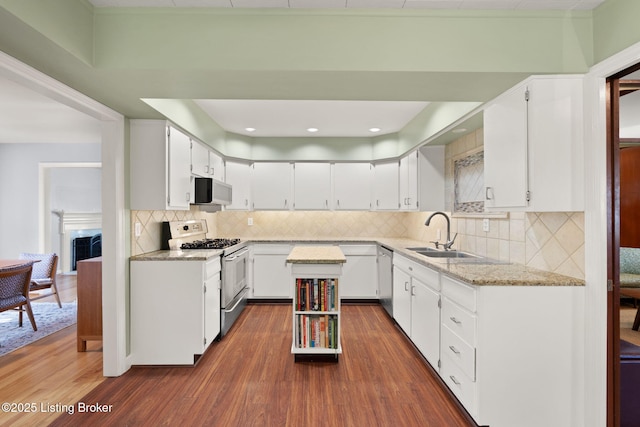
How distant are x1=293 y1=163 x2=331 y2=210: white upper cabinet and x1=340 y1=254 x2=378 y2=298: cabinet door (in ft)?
3.07

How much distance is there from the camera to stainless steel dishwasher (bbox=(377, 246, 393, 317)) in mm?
3895

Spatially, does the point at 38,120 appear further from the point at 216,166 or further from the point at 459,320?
the point at 459,320

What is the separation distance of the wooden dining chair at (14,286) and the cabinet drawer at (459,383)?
397 cm

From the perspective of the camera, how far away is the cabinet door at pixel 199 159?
3.48m

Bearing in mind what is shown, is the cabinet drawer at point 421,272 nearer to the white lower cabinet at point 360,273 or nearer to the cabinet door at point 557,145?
the cabinet door at point 557,145

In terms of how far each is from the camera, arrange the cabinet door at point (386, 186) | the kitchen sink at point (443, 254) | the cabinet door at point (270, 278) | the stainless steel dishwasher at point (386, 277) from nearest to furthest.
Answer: the kitchen sink at point (443, 254) → the stainless steel dishwasher at point (386, 277) → the cabinet door at point (270, 278) → the cabinet door at point (386, 186)

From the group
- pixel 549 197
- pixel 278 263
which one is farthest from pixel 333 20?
pixel 278 263

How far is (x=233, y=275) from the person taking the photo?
3.70 m

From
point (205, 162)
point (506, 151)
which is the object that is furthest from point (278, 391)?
point (205, 162)

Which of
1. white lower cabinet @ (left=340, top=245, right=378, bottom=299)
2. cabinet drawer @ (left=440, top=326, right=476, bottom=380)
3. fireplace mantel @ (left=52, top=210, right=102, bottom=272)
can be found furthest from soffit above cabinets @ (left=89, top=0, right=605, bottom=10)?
fireplace mantel @ (left=52, top=210, right=102, bottom=272)

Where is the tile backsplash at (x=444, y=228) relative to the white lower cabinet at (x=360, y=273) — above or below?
above

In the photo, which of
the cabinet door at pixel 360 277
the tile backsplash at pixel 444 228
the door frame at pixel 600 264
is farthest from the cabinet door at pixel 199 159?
the door frame at pixel 600 264

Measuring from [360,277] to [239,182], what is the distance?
224 centimetres

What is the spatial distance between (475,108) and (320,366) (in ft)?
8.00
